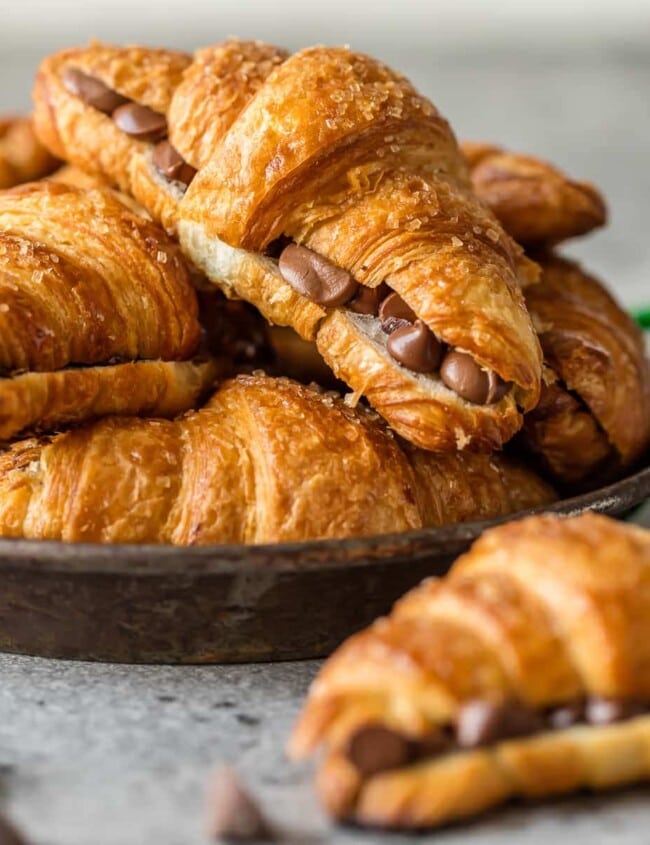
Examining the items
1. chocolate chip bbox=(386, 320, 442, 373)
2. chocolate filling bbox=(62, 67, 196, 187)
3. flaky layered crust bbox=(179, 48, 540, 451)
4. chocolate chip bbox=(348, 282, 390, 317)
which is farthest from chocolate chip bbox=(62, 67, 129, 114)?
chocolate chip bbox=(386, 320, 442, 373)

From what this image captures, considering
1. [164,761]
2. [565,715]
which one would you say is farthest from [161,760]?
[565,715]

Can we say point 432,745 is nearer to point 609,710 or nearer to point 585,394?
point 609,710

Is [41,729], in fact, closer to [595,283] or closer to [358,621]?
[358,621]

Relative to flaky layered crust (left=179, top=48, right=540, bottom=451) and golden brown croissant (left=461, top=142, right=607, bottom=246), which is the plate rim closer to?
flaky layered crust (left=179, top=48, right=540, bottom=451)

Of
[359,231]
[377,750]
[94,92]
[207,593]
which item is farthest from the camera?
[94,92]

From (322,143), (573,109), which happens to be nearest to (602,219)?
(322,143)

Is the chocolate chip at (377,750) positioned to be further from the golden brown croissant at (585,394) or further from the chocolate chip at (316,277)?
the golden brown croissant at (585,394)
